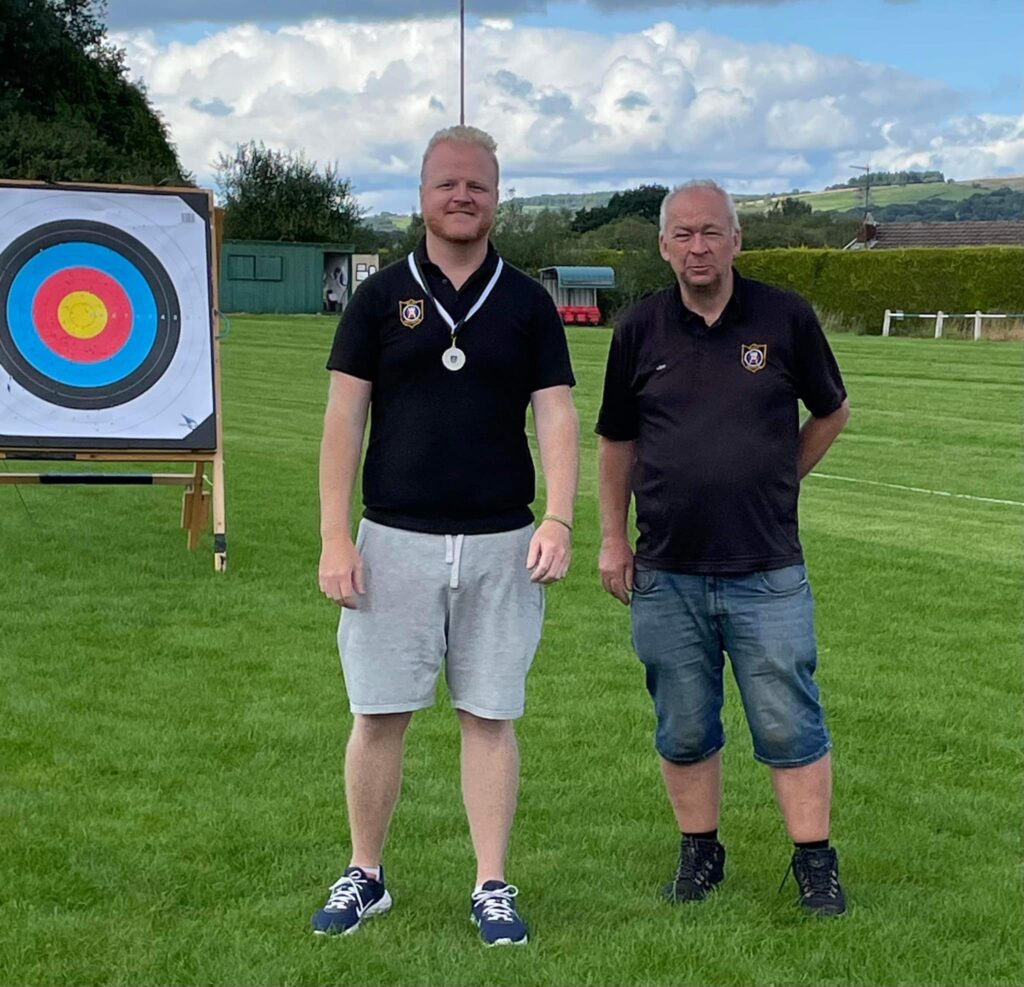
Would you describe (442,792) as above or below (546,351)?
below

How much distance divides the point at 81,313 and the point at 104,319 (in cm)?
14

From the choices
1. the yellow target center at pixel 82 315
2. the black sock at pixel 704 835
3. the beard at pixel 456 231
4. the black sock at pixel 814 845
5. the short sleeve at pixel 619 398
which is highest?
the beard at pixel 456 231

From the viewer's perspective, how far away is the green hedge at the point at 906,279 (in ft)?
121

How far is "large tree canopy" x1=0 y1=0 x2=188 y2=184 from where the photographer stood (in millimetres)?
46844

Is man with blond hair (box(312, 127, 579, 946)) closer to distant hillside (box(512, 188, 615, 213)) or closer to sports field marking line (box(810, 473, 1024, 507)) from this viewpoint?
sports field marking line (box(810, 473, 1024, 507))

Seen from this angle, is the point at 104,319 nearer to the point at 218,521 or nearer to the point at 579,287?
the point at 218,521

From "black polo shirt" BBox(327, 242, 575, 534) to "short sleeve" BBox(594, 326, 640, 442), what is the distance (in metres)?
0.27

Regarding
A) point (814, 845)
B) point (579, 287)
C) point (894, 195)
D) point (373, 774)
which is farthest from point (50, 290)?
point (894, 195)

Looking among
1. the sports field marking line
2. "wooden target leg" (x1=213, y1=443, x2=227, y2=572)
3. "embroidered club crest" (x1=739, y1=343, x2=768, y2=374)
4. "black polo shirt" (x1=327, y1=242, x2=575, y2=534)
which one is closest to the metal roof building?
the sports field marking line

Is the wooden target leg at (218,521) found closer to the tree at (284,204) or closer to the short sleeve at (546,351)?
the short sleeve at (546,351)

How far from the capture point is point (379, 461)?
3838mm

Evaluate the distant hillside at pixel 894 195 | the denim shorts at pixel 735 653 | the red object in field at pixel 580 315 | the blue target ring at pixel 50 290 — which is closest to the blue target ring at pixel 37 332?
the blue target ring at pixel 50 290

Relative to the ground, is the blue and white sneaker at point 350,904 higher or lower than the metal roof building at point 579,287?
higher

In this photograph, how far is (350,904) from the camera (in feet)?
13.0
